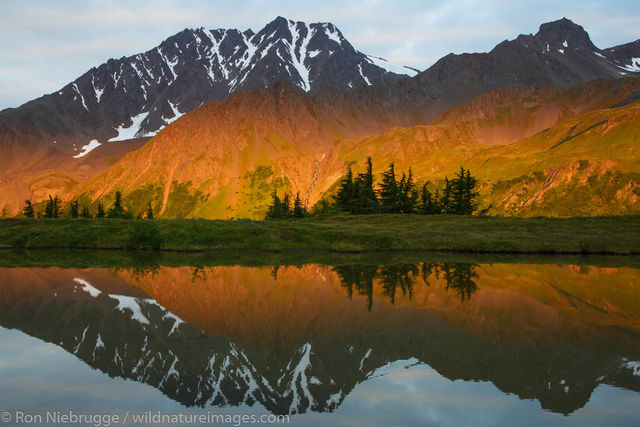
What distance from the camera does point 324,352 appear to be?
47.3ft

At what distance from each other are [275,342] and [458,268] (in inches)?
955

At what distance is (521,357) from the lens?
13.8 m

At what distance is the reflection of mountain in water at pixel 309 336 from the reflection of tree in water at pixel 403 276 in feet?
0.98

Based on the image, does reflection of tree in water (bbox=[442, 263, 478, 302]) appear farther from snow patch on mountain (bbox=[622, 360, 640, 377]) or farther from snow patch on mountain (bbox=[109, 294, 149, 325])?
snow patch on mountain (bbox=[109, 294, 149, 325])

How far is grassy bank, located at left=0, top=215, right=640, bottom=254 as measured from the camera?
2180 inches

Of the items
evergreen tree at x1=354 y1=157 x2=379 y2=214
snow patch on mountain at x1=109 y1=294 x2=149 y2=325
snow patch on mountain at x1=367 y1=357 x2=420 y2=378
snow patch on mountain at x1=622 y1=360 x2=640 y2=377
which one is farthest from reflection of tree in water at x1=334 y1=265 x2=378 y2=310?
evergreen tree at x1=354 y1=157 x2=379 y2=214

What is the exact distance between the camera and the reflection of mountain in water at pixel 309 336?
1187 centimetres

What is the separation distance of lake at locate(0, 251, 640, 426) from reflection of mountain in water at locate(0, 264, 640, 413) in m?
0.06

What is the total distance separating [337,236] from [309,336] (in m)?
44.3

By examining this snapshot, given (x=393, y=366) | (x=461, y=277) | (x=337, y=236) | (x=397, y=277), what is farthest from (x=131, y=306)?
(x=337, y=236)

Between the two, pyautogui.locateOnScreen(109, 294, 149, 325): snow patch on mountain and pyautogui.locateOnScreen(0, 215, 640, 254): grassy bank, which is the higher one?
pyautogui.locateOnScreen(0, 215, 640, 254): grassy bank

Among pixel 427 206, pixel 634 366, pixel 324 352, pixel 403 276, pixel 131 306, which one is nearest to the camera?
pixel 634 366

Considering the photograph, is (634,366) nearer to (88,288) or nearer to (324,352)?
(324,352)

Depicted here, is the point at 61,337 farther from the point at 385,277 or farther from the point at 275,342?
the point at 385,277
